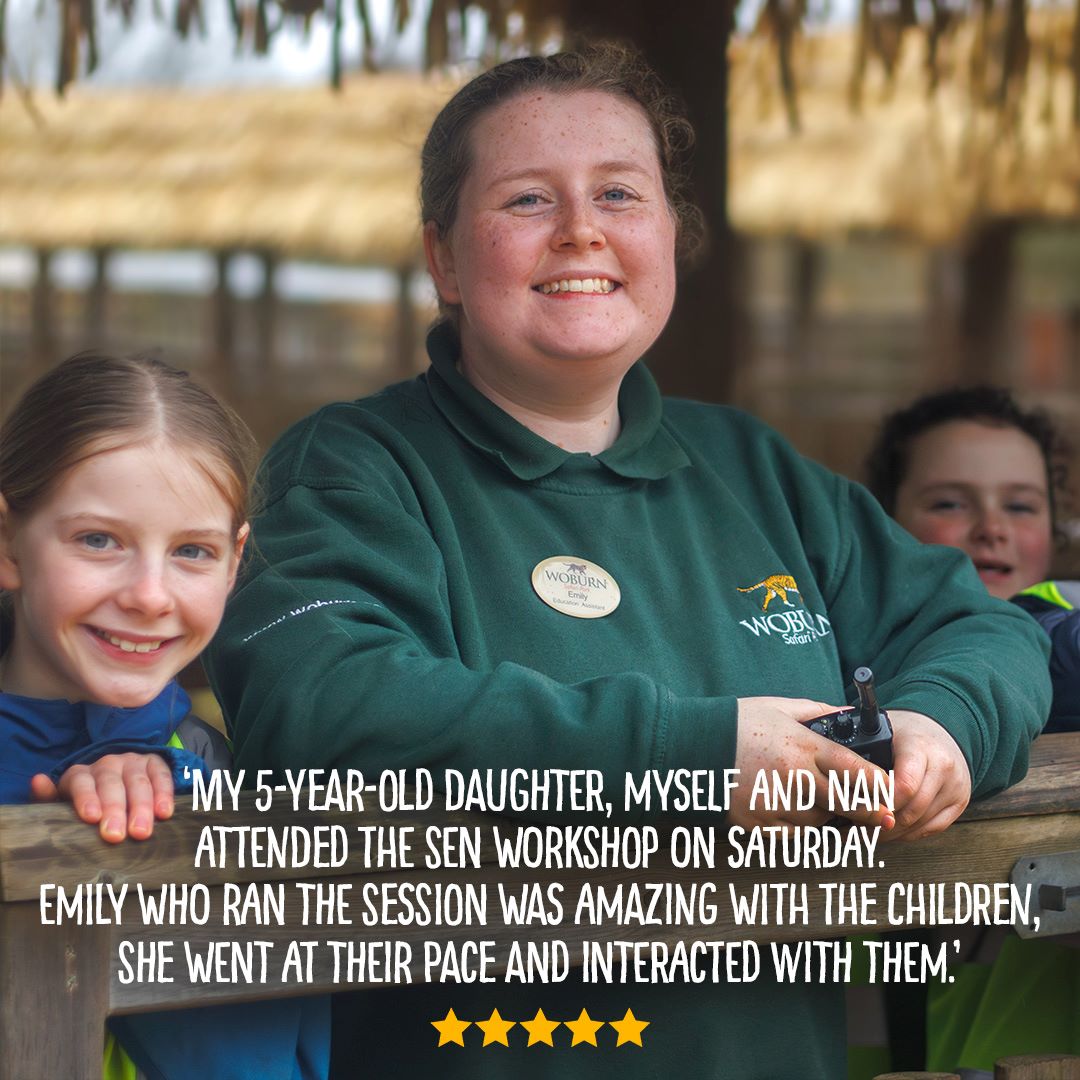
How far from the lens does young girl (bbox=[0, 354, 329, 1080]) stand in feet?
5.12

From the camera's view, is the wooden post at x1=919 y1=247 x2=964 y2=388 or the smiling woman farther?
the wooden post at x1=919 y1=247 x2=964 y2=388

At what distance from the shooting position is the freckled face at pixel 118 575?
1571 mm

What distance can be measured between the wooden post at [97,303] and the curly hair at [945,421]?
38.4 ft

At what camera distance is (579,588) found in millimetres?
1853

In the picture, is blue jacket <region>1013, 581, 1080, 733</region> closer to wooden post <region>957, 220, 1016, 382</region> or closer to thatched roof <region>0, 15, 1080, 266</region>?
thatched roof <region>0, 15, 1080, 266</region>

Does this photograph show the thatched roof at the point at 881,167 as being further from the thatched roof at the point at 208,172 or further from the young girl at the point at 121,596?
the young girl at the point at 121,596

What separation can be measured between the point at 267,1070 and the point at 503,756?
396 mm

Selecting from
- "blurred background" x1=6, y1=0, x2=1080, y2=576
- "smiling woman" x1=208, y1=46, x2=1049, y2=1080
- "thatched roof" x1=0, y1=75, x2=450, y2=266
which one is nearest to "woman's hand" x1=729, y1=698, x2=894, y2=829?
"smiling woman" x1=208, y1=46, x2=1049, y2=1080

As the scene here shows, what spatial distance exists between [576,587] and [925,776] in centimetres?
46

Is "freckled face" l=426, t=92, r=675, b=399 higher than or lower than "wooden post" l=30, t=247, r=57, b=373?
lower

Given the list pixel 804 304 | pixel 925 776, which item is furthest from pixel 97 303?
pixel 925 776

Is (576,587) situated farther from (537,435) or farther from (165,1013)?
(165,1013)

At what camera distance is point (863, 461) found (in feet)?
11.3

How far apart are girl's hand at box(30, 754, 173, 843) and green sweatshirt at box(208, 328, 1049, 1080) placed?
0.52 feet
